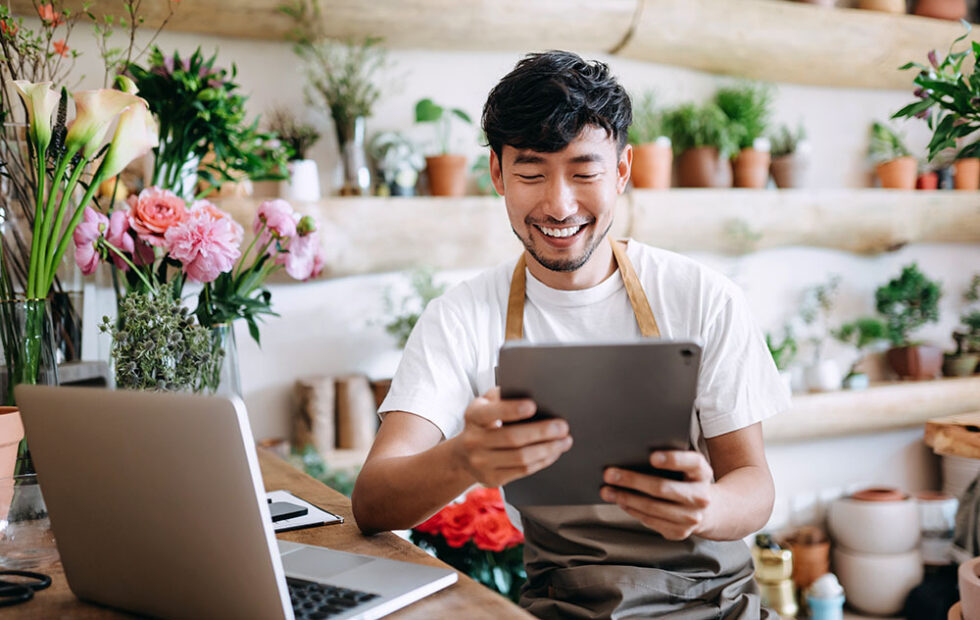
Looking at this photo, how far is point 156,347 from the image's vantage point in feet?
4.15

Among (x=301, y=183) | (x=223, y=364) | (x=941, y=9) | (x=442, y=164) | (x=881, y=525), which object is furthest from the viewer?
(x=941, y=9)

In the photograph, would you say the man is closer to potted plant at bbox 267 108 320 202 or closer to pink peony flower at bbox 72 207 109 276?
pink peony flower at bbox 72 207 109 276

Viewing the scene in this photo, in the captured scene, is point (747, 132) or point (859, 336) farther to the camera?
point (859, 336)

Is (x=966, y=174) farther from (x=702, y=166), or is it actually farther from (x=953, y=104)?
(x=953, y=104)

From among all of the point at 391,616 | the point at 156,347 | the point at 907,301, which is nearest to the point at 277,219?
the point at 156,347

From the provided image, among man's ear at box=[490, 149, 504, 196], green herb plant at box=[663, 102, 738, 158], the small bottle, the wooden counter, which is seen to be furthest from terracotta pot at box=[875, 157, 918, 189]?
the wooden counter

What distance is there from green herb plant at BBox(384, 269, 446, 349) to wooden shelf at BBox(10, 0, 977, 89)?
0.84 m

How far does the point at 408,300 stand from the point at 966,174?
2.70m

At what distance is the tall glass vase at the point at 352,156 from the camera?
9.07 ft

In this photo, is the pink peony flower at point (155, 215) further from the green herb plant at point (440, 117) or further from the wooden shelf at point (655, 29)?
the green herb plant at point (440, 117)

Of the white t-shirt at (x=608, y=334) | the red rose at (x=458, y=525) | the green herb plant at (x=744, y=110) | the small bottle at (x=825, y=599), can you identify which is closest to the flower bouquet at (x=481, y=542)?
the red rose at (x=458, y=525)

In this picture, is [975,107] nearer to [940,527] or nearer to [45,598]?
[45,598]

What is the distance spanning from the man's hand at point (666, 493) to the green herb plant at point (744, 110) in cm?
265

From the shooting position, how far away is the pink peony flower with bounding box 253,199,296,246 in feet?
Answer: 5.17
